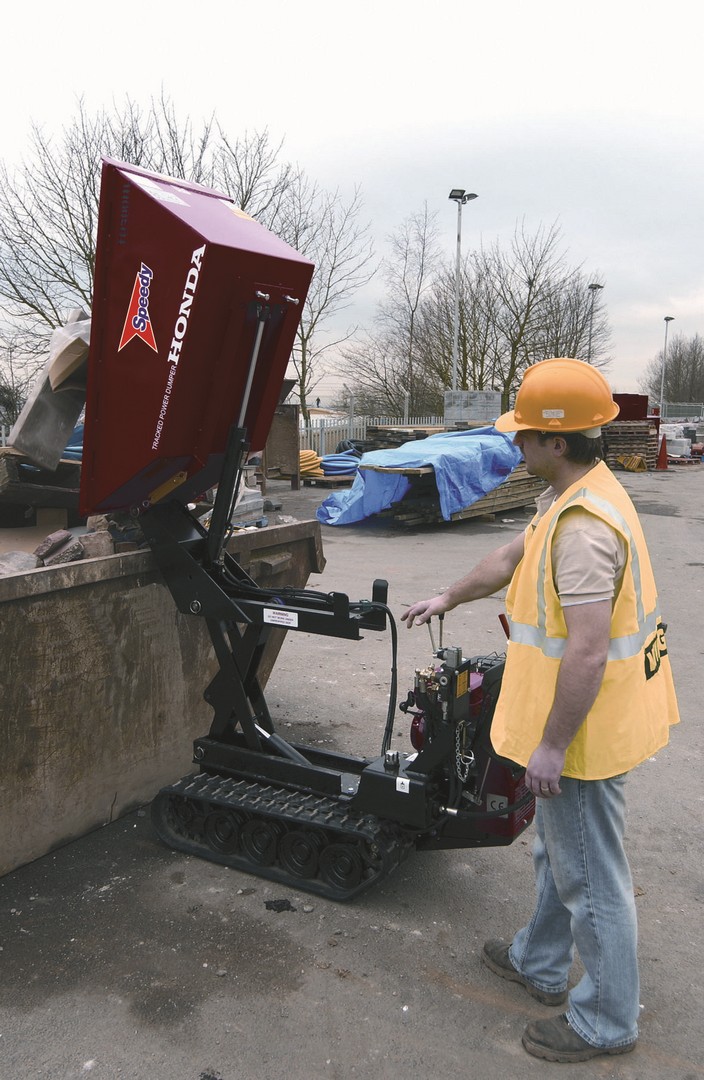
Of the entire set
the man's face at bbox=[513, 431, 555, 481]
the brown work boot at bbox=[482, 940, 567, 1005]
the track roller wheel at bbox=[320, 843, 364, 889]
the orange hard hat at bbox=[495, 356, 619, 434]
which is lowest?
the brown work boot at bbox=[482, 940, 567, 1005]

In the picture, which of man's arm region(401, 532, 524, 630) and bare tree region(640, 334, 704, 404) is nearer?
man's arm region(401, 532, 524, 630)

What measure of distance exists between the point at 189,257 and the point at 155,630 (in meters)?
1.54

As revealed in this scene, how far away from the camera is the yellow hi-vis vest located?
2342mm

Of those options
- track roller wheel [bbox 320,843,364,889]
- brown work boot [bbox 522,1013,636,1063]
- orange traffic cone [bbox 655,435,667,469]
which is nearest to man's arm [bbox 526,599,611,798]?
brown work boot [bbox 522,1013,636,1063]

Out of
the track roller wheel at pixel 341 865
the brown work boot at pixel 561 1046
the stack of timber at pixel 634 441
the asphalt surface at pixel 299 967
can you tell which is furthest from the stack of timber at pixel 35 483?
the stack of timber at pixel 634 441

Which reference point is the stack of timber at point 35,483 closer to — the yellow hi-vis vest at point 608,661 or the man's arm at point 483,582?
the man's arm at point 483,582

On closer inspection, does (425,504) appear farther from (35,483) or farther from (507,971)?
(507,971)

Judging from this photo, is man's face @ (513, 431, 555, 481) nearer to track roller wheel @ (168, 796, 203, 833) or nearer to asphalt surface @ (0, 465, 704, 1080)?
asphalt surface @ (0, 465, 704, 1080)

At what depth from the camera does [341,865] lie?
10.8ft

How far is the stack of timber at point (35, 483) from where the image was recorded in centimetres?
454

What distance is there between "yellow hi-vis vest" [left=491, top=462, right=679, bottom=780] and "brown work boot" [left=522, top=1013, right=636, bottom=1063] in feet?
2.64

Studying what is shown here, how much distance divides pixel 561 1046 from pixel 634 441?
957 inches

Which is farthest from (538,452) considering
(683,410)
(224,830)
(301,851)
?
(683,410)

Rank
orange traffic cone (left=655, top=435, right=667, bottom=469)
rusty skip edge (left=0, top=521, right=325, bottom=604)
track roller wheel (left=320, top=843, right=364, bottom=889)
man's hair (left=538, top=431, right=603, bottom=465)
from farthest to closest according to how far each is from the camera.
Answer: orange traffic cone (left=655, top=435, right=667, bottom=469) → track roller wheel (left=320, top=843, right=364, bottom=889) → rusty skip edge (left=0, top=521, right=325, bottom=604) → man's hair (left=538, top=431, right=603, bottom=465)
